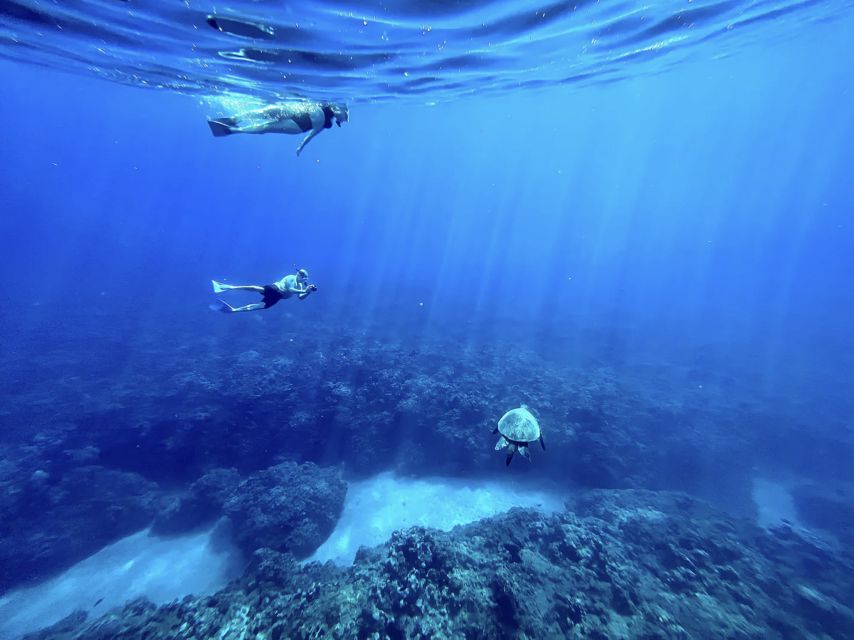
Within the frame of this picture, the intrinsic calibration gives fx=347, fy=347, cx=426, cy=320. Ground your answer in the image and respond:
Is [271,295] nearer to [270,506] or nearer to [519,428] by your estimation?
[519,428]

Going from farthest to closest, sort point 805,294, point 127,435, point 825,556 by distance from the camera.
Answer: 1. point 805,294
2. point 127,435
3. point 825,556

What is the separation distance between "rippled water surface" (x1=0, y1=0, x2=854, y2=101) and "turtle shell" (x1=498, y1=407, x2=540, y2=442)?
11.0 meters

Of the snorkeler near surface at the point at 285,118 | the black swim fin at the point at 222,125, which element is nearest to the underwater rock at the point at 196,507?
the black swim fin at the point at 222,125

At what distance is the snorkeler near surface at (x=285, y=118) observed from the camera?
386cm

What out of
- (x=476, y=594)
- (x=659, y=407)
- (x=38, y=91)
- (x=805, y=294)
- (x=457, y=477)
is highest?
(x=805, y=294)

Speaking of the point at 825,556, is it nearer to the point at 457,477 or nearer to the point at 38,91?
the point at 457,477

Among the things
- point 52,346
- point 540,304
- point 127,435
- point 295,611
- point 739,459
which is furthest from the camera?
point 540,304

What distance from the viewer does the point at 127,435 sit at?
41.5 ft

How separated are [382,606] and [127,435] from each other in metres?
12.8

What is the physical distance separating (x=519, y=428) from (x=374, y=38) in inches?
496

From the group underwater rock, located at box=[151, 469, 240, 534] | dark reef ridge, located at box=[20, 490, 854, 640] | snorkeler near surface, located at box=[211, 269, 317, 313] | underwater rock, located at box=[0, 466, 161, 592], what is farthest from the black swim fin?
underwater rock, located at box=[0, 466, 161, 592]

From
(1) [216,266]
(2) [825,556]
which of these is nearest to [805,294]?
(2) [825,556]

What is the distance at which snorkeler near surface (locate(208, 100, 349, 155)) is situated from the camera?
3.86 meters

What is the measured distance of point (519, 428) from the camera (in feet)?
16.9
